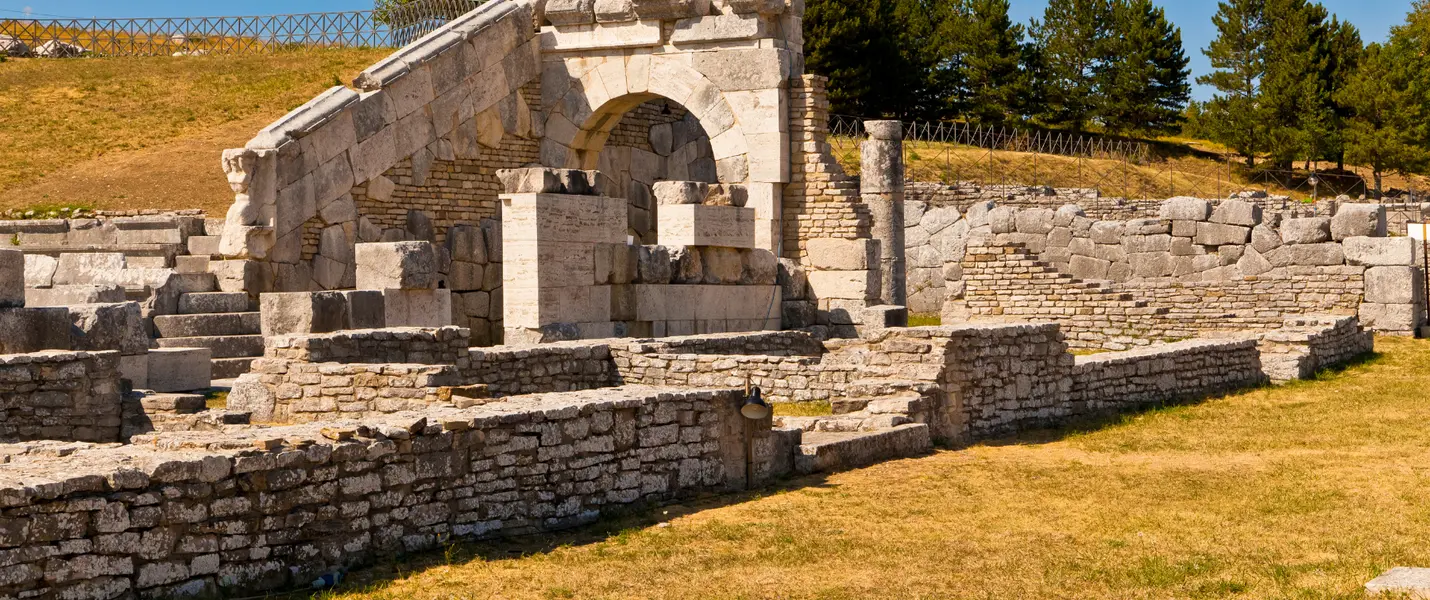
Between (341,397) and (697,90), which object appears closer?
(341,397)

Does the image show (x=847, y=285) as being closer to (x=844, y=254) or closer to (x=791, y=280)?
(x=844, y=254)

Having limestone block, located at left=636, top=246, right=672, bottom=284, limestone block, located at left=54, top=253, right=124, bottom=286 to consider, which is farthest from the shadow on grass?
limestone block, located at left=54, top=253, right=124, bottom=286

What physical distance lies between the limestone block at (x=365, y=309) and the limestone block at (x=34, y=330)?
4050mm

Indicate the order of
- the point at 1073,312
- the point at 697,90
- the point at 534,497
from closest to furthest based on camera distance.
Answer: the point at 534,497
the point at 697,90
the point at 1073,312

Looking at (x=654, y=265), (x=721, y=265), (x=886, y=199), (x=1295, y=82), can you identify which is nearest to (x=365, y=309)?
(x=654, y=265)

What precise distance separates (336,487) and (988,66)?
4476 cm

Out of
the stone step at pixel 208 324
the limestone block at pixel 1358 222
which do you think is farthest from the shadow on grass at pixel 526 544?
the limestone block at pixel 1358 222

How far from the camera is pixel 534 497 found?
8.38 metres

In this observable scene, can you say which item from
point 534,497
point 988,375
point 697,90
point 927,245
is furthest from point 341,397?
point 927,245

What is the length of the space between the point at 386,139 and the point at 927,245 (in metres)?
11.2

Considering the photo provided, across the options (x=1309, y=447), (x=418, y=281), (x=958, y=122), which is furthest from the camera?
(x=958, y=122)

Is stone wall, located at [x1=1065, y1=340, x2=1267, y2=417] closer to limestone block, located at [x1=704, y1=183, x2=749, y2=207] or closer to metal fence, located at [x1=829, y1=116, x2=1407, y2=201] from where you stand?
limestone block, located at [x1=704, y1=183, x2=749, y2=207]

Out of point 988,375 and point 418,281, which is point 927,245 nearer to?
point 418,281

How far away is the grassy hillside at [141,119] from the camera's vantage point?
26.0 m
